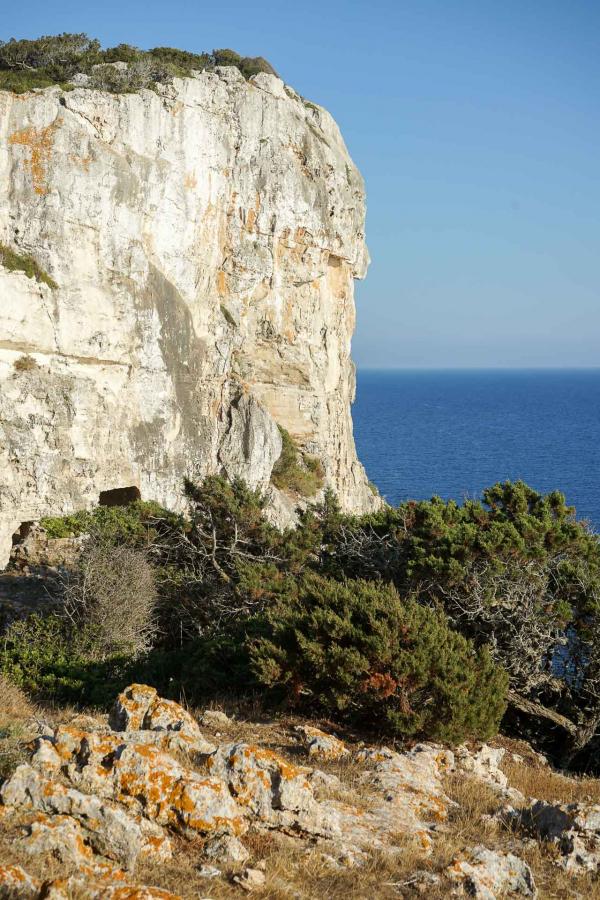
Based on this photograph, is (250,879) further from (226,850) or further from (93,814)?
(93,814)

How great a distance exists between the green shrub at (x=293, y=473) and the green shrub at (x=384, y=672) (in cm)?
2597

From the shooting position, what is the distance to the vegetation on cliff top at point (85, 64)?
85.5 ft

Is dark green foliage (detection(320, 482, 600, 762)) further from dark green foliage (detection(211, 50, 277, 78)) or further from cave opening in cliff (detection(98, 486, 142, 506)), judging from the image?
dark green foliage (detection(211, 50, 277, 78))

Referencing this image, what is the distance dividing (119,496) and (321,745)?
69.0ft

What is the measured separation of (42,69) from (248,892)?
92.7ft

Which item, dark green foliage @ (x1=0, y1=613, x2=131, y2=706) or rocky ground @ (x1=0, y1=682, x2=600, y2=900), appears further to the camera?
dark green foliage @ (x1=0, y1=613, x2=131, y2=706)

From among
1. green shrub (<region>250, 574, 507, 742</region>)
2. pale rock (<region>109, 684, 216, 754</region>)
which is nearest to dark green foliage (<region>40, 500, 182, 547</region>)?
green shrub (<region>250, 574, 507, 742</region>)

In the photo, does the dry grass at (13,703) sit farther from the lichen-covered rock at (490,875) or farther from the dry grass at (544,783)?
the dry grass at (544,783)

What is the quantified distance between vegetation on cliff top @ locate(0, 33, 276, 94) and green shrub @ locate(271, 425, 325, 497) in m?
15.5

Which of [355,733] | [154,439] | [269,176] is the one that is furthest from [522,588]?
[269,176]

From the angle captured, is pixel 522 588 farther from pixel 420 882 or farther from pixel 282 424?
pixel 282 424

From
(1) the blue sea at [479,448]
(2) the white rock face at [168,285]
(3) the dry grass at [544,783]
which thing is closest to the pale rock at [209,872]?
(3) the dry grass at [544,783]

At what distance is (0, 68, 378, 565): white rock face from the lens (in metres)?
23.5

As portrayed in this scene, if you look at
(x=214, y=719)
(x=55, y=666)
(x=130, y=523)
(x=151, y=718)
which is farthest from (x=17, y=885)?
(x=130, y=523)
